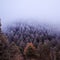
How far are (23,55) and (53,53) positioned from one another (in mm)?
10903

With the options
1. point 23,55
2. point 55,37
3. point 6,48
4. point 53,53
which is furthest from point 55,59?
point 55,37

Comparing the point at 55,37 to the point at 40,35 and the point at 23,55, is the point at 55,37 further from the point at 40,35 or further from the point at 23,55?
the point at 23,55

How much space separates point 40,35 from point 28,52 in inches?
1555

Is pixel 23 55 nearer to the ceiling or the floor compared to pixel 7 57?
nearer to the floor

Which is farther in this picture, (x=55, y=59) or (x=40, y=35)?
(x=40, y=35)

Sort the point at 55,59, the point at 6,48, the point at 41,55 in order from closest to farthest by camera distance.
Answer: the point at 6,48 → the point at 55,59 → the point at 41,55

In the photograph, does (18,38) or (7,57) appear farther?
(18,38)

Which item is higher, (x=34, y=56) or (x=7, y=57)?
(x=7, y=57)

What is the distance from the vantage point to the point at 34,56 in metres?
67.4

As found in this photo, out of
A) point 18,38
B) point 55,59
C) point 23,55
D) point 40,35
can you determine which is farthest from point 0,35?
point 40,35

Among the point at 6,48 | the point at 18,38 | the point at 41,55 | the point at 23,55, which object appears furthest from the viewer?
the point at 18,38

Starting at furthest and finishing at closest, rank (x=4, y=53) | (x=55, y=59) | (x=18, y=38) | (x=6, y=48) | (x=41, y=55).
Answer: (x=18, y=38) < (x=41, y=55) < (x=55, y=59) < (x=6, y=48) < (x=4, y=53)

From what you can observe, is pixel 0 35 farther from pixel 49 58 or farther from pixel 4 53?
pixel 49 58

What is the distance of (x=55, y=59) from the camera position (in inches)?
2459
